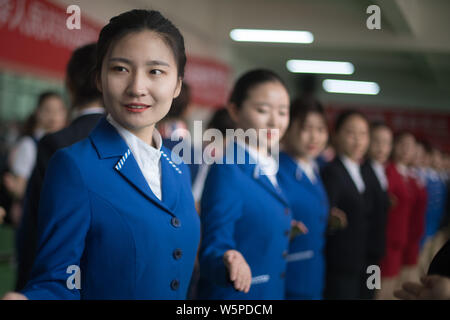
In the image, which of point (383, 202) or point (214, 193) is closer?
point (214, 193)

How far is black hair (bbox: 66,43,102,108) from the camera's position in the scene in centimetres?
147

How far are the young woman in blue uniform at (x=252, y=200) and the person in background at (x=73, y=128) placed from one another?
1.34 feet

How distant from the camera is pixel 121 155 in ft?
2.98

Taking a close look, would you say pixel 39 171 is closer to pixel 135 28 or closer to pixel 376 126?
pixel 135 28

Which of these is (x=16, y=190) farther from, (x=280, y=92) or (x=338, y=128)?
(x=280, y=92)

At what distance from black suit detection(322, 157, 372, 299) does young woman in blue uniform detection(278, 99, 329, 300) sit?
17.5 inches

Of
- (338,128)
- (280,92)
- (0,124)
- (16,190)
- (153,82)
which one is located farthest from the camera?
(0,124)

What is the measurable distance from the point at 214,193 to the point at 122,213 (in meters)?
0.53

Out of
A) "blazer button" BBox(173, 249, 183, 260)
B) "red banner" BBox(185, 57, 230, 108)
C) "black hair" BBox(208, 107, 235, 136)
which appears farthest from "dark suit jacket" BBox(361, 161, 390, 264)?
"red banner" BBox(185, 57, 230, 108)

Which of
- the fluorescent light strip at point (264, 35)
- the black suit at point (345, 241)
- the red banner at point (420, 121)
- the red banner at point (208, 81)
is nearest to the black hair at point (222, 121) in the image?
the black suit at point (345, 241)

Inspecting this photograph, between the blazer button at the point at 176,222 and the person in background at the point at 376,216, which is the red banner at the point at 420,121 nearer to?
the person in background at the point at 376,216
